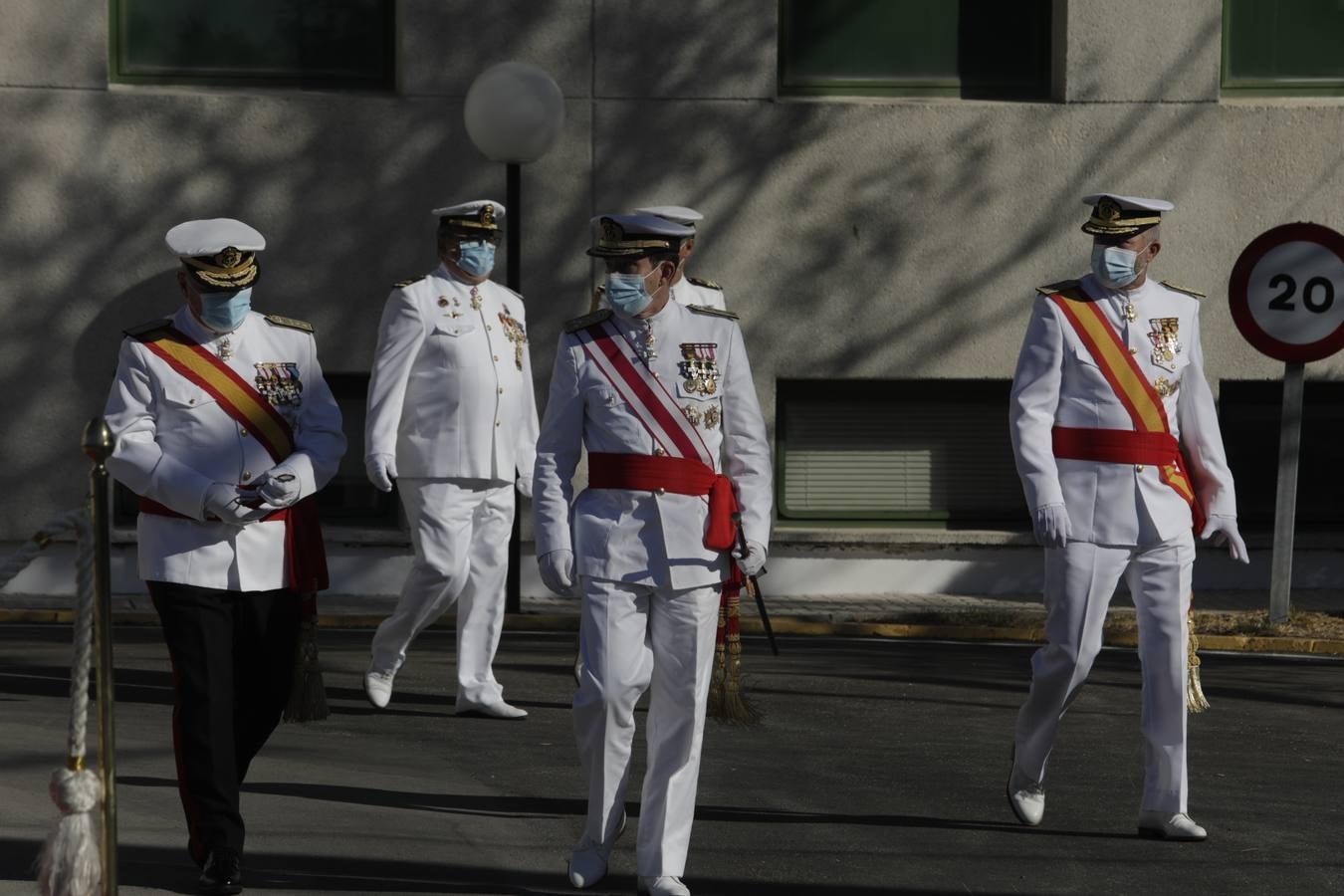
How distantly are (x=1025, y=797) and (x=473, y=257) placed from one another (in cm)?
367

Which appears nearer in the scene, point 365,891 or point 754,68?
point 365,891

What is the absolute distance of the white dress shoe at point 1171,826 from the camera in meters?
7.64

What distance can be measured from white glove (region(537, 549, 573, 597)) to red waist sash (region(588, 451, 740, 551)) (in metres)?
0.26

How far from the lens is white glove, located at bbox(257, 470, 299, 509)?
6594 millimetres

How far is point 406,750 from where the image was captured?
9.16m

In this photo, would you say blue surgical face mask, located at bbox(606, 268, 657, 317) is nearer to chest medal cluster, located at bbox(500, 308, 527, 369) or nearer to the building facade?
chest medal cluster, located at bbox(500, 308, 527, 369)

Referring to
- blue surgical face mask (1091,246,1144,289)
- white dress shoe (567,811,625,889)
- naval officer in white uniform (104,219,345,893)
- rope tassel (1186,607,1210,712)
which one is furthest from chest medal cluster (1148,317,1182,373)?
naval officer in white uniform (104,219,345,893)

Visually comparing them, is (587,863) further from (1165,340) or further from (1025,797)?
(1165,340)

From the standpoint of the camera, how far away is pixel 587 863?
6727 mm

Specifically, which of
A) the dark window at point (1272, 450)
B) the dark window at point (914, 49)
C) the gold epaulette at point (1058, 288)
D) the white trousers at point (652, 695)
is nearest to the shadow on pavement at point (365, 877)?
the white trousers at point (652, 695)

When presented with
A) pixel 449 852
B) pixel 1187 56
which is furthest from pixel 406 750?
pixel 1187 56

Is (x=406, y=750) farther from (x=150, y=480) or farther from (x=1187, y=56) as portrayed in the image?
(x=1187, y=56)

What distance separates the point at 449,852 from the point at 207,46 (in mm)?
9348

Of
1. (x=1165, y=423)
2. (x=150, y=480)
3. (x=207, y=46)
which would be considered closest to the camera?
(x=150, y=480)
